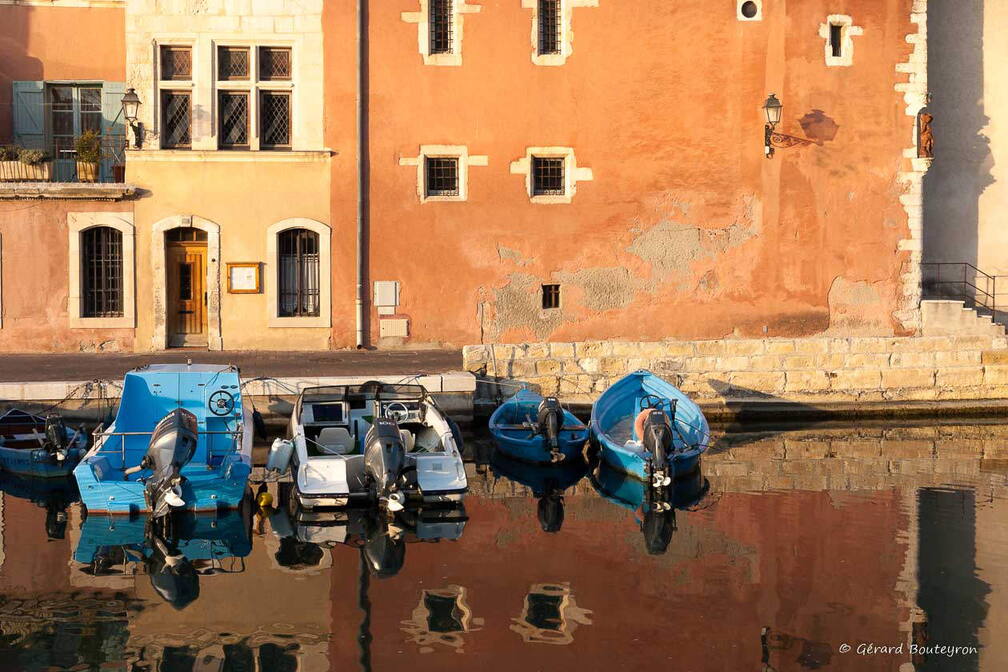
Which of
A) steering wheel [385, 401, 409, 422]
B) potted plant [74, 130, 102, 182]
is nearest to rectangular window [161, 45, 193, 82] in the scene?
potted plant [74, 130, 102, 182]

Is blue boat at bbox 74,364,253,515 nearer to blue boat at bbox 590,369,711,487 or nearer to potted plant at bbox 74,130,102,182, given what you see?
blue boat at bbox 590,369,711,487

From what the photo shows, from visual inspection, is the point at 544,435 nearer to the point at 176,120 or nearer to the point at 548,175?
the point at 548,175

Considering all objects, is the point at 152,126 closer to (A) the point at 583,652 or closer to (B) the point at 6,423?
(B) the point at 6,423

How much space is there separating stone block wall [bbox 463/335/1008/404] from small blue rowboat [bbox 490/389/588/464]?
1.87m

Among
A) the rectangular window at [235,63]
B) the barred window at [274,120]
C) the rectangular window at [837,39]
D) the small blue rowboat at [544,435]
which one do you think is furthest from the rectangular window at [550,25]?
the small blue rowboat at [544,435]

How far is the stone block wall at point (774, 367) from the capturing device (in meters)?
17.8

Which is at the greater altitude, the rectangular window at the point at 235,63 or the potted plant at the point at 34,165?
the rectangular window at the point at 235,63

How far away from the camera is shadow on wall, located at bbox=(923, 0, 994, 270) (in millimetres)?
22531

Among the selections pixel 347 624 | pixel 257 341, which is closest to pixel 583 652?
pixel 347 624

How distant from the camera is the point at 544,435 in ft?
49.4

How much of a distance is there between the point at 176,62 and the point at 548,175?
244 inches

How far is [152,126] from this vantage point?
770 inches

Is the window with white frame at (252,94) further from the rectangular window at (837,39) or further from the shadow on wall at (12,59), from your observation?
the rectangular window at (837,39)

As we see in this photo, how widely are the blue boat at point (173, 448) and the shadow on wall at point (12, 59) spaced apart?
25.5 feet
